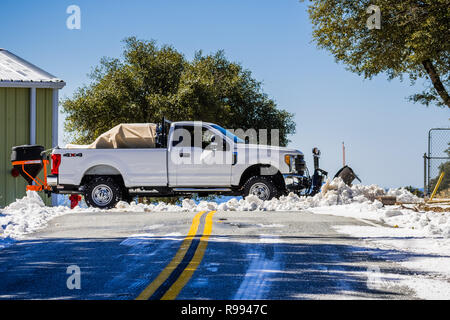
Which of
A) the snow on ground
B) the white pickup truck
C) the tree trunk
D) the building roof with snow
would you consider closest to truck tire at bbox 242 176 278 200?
the white pickup truck

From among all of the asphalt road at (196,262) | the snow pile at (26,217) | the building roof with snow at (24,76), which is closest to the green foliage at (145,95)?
the building roof with snow at (24,76)

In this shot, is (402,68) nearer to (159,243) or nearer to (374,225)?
(374,225)

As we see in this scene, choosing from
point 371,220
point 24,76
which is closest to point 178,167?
point 371,220

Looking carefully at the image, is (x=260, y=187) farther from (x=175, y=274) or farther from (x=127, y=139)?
(x=175, y=274)

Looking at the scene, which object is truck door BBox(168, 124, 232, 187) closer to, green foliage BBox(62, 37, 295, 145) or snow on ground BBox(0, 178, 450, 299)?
snow on ground BBox(0, 178, 450, 299)

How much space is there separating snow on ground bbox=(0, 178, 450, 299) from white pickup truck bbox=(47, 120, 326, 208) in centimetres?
61

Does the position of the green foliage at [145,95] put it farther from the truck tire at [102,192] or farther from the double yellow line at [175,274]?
the double yellow line at [175,274]

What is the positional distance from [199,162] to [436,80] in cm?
1347

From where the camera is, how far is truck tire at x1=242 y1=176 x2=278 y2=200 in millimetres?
16078

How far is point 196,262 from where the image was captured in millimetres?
7551

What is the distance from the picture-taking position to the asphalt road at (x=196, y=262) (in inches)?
241

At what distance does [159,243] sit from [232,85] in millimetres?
26673

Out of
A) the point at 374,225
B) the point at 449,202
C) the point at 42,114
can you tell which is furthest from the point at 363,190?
the point at 42,114

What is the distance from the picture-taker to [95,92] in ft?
103
